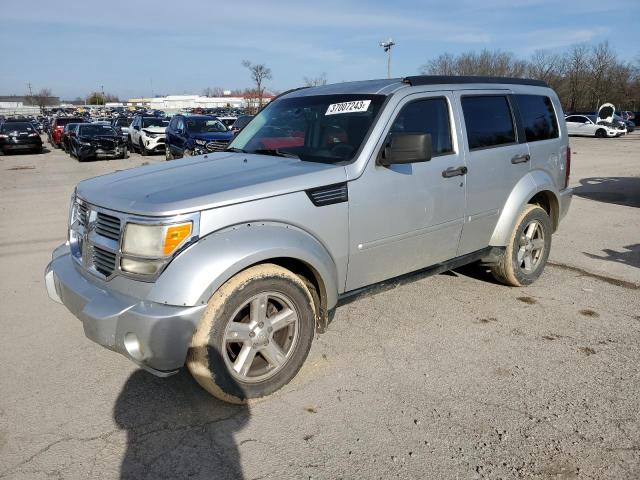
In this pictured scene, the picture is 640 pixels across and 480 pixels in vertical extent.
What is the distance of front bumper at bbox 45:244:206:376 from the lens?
104 inches

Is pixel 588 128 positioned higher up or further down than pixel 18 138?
higher up

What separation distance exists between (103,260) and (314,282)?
4.46 feet

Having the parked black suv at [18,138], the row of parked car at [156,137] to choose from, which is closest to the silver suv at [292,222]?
the row of parked car at [156,137]

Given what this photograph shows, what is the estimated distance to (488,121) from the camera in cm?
444

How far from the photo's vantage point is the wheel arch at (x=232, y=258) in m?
2.68

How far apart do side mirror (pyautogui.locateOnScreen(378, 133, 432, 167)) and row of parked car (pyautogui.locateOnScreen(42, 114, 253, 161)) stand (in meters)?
10.2

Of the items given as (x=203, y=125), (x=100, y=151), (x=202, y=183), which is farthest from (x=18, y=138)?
(x=202, y=183)

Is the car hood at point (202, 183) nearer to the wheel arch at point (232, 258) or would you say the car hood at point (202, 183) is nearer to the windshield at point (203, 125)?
the wheel arch at point (232, 258)

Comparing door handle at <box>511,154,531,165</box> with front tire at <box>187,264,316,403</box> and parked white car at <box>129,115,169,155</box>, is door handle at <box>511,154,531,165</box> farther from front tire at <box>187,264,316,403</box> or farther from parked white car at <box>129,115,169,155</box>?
parked white car at <box>129,115,169,155</box>

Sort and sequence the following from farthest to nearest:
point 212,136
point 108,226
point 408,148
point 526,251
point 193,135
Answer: point 193,135, point 212,136, point 526,251, point 408,148, point 108,226

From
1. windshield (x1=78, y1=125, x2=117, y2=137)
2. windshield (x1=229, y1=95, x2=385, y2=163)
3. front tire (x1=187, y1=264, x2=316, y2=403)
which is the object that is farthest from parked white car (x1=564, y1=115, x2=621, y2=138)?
front tire (x1=187, y1=264, x2=316, y2=403)

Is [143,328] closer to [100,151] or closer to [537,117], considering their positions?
[537,117]

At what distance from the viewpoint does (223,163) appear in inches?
148

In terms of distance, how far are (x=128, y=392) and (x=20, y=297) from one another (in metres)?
2.38
